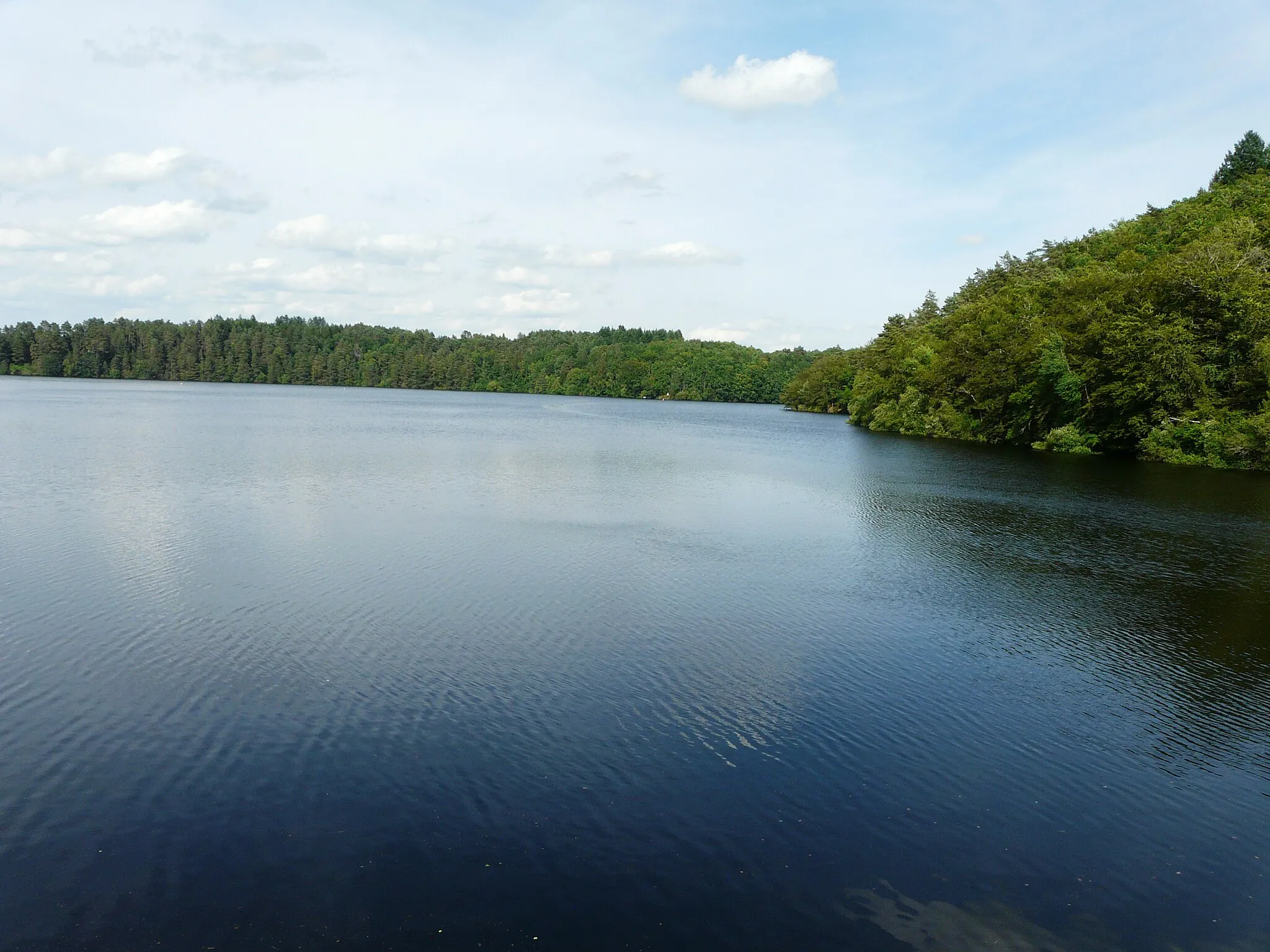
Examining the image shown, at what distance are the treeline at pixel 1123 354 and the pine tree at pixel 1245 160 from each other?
6.69m

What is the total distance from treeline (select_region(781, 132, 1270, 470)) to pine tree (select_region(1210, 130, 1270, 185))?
6693 mm

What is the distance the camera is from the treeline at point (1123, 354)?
57.8 m

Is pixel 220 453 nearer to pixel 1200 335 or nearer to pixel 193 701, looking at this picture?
pixel 193 701

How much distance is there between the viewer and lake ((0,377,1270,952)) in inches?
368

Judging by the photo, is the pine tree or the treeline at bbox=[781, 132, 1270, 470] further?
the pine tree

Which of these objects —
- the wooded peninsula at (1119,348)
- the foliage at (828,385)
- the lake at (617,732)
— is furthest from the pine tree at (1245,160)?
the lake at (617,732)

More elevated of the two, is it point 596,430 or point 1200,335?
point 1200,335

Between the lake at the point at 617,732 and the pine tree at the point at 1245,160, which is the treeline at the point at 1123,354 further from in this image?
the lake at the point at 617,732

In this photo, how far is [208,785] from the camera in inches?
451

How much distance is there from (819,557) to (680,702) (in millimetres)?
13173

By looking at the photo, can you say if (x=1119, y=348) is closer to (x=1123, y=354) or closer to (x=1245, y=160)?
(x=1123, y=354)

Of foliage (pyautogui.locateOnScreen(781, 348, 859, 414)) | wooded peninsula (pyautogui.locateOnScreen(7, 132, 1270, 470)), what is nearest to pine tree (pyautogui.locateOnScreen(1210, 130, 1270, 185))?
wooded peninsula (pyautogui.locateOnScreen(7, 132, 1270, 470))

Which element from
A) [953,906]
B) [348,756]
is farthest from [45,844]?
[953,906]

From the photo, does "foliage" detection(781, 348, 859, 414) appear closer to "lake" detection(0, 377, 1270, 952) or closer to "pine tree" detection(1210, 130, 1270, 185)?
"pine tree" detection(1210, 130, 1270, 185)
